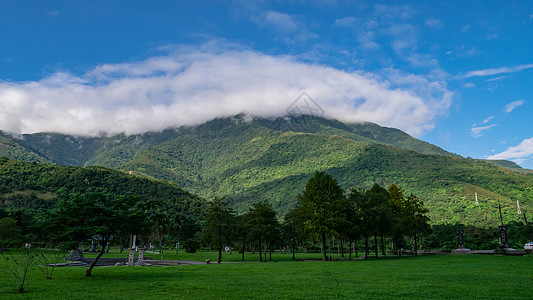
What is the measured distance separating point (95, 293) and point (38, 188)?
442ft

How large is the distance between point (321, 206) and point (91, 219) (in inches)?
1085

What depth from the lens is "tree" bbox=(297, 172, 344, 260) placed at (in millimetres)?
40188

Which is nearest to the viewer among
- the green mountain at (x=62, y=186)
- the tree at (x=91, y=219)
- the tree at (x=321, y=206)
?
the tree at (x=91, y=219)

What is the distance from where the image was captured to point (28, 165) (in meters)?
146

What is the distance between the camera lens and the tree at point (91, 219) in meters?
20.2

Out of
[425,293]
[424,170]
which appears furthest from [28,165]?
[424,170]

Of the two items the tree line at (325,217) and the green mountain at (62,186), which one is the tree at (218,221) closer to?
the tree line at (325,217)

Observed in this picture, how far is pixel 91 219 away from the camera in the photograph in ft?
66.9

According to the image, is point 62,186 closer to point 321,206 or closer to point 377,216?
point 321,206

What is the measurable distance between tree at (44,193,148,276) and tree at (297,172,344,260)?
2367 cm

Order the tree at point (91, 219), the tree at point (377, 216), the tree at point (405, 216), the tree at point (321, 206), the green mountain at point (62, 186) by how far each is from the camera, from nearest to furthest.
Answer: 1. the tree at point (91, 219)
2. the tree at point (321, 206)
3. the tree at point (377, 216)
4. the tree at point (405, 216)
5. the green mountain at point (62, 186)

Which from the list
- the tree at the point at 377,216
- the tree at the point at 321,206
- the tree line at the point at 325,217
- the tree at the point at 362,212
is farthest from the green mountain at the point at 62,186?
the tree at the point at 377,216

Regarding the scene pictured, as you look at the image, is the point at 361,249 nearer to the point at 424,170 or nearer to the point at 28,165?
the point at 424,170

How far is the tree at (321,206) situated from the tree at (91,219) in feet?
77.7
